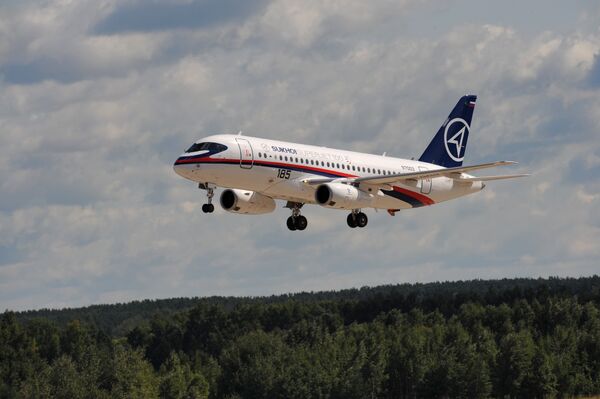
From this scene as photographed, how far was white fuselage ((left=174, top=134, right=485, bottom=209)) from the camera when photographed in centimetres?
7581

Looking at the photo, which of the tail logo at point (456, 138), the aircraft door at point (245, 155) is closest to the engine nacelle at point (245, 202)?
the aircraft door at point (245, 155)

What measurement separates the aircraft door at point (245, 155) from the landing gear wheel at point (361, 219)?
38.9ft

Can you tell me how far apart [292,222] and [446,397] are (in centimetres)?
8613

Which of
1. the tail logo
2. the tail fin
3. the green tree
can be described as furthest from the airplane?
the green tree

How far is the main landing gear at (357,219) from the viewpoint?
8575cm

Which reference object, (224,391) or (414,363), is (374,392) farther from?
(224,391)

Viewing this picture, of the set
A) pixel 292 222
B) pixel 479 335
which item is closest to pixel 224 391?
pixel 479 335

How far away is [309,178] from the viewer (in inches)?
3145

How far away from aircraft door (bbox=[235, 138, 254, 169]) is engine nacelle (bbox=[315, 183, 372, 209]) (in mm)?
5557

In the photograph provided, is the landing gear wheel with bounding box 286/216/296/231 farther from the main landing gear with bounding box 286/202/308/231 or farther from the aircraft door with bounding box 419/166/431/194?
the aircraft door with bounding box 419/166/431/194

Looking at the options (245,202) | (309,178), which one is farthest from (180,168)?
(309,178)

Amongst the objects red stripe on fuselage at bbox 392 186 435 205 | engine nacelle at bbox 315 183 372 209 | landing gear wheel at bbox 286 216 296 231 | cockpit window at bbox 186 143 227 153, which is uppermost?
cockpit window at bbox 186 143 227 153

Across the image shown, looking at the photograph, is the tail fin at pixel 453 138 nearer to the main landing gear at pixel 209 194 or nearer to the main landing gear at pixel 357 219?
the main landing gear at pixel 357 219

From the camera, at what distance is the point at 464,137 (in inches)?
3984
